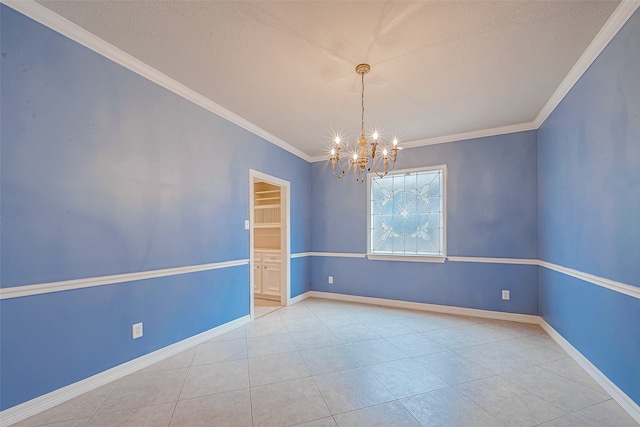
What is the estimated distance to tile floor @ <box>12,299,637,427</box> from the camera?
1828 mm

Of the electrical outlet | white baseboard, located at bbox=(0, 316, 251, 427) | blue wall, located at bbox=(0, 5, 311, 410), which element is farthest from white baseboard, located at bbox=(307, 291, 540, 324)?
the electrical outlet

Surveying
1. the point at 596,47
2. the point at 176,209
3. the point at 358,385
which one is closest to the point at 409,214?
the point at 596,47

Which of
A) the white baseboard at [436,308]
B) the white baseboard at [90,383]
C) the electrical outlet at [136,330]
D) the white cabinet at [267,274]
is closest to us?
the white baseboard at [90,383]

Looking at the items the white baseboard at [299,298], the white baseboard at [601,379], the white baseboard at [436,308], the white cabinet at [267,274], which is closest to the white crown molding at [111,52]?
the white cabinet at [267,274]

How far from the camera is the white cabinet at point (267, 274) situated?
4941mm

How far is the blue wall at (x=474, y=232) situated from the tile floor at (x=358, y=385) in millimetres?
764

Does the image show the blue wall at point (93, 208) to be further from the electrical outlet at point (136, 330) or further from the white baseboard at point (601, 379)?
the white baseboard at point (601, 379)

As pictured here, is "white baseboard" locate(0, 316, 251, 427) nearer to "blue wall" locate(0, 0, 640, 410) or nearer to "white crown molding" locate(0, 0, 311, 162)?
"blue wall" locate(0, 0, 640, 410)

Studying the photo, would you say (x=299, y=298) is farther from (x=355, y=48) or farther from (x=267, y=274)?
(x=355, y=48)

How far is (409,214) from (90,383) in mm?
4226

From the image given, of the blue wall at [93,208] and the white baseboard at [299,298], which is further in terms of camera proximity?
the white baseboard at [299,298]

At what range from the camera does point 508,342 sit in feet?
10.00

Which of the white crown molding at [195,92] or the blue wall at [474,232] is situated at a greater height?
the white crown molding at [195,92]

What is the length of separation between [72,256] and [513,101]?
→ 14.5 feet
